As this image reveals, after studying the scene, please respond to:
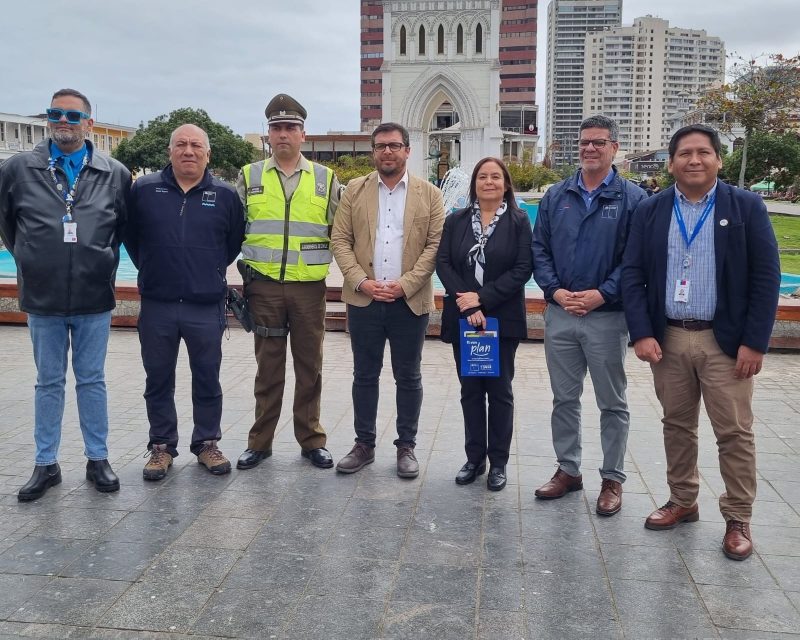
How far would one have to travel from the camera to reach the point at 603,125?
4.05 metres

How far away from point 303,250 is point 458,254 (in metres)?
0.95

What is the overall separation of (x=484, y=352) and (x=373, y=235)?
3.21 feet

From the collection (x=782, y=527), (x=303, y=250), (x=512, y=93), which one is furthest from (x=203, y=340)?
(x=512, y=93)

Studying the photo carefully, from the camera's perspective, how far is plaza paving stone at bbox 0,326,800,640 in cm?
294

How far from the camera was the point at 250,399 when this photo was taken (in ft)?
21.0

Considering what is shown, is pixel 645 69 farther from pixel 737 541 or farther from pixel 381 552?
pixel 381 552

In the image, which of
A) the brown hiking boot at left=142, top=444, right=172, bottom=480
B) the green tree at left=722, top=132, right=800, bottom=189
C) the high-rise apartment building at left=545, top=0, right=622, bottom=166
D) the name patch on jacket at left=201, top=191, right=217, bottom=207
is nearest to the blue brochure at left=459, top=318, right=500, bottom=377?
the name patch on jacket at left=201, top=191, right=217, bottom=207

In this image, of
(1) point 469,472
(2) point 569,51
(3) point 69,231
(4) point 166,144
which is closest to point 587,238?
(1) point 469,472

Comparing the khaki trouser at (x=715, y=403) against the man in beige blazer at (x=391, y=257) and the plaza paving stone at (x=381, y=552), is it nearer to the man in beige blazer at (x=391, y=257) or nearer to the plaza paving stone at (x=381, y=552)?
the plaza paving stone at (x=381, y=552)

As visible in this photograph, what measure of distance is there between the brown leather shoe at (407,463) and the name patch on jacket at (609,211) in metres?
1.82

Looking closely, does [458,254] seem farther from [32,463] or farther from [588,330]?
[32,463]

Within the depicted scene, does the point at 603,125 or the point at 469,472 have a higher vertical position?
the point at 603,125

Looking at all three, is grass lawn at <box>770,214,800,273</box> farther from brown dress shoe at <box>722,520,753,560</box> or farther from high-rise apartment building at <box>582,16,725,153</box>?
high-rise apartment building at <box>582,16,725,153</box>

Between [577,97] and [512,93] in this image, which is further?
[577,97]
